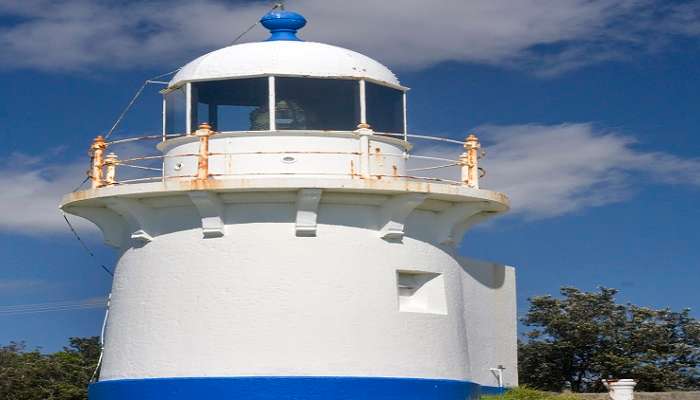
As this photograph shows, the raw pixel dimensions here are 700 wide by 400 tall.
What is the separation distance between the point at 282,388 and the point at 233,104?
14.7 feet

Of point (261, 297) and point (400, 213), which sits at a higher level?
point (400, 213)

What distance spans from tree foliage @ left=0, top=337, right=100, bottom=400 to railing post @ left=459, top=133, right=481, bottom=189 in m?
14.3

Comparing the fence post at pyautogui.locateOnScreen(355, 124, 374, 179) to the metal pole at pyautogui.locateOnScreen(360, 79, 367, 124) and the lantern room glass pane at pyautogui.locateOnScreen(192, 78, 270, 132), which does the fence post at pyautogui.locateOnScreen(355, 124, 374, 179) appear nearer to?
the metal pole at pyautogui.locateOnScreen(360, 79, 367, 124)

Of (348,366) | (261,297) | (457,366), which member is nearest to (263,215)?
(261,297)

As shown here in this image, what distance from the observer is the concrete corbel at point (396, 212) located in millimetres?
22500

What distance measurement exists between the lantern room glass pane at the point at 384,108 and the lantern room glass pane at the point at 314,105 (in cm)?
30

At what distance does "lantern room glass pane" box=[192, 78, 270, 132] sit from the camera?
899 inches

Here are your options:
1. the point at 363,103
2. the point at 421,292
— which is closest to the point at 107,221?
the point at 363,103

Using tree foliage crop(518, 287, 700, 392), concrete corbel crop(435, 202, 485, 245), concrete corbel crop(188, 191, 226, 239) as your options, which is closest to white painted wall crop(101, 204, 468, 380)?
concrete corbel crop(188, 191, 226, 239)

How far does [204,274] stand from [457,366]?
437 cm

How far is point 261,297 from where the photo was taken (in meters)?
22.0

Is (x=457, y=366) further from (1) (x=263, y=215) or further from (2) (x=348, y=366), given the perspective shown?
(1) (x=263, y=215)

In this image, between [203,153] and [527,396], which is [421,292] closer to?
[527,396]

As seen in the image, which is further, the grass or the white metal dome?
the grass
